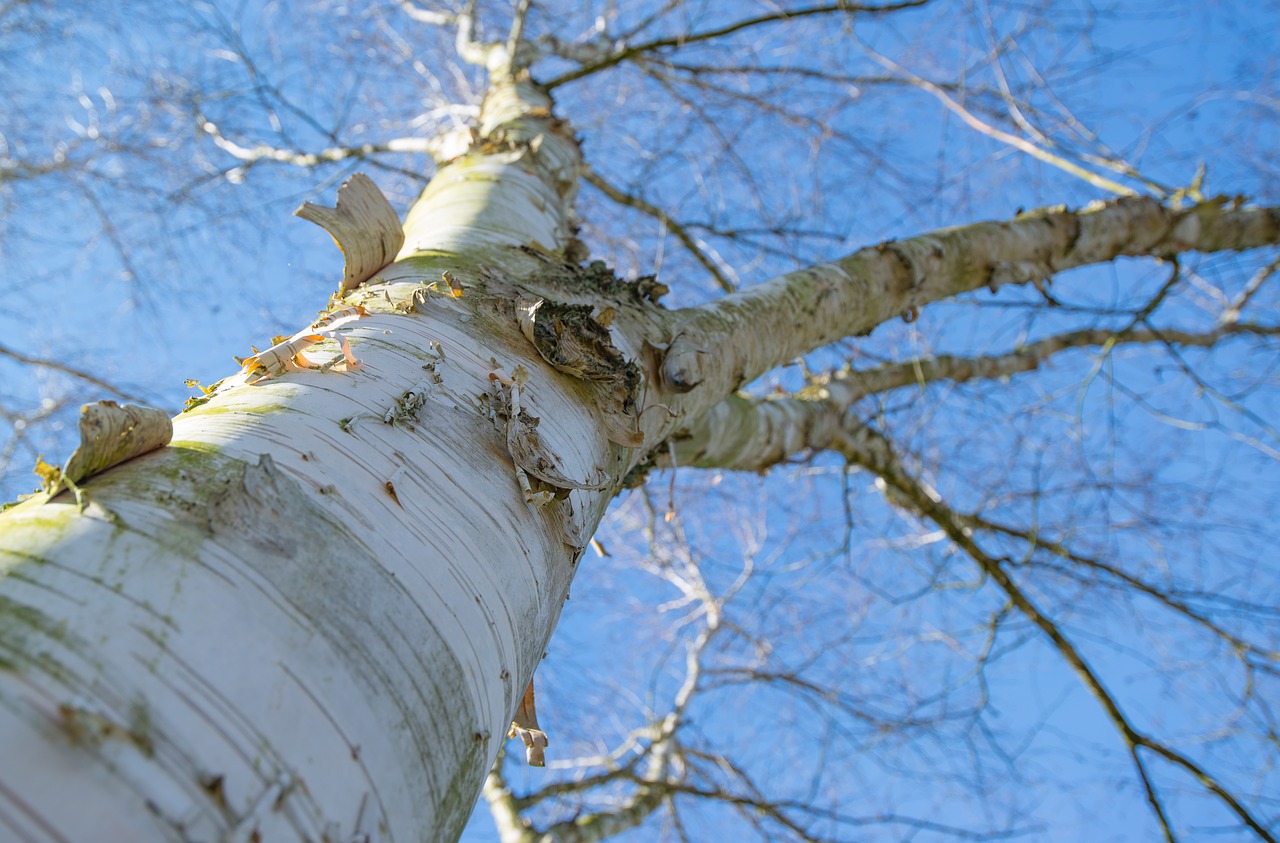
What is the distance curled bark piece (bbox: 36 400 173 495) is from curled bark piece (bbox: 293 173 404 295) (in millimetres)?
600

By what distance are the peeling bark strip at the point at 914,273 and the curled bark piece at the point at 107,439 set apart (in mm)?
909

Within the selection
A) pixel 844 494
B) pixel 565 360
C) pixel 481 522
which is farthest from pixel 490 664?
pixel 844 494

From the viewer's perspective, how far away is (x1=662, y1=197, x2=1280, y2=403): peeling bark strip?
1.72 meters

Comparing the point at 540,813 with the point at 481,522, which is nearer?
the point at 481,522

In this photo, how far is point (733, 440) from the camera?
104 inches

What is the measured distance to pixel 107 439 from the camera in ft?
2.35

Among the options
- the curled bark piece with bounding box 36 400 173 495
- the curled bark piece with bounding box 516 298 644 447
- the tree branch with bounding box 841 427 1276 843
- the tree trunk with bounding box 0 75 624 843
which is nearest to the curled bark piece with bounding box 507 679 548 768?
the tree trunk with bounding box 0 75 624 843

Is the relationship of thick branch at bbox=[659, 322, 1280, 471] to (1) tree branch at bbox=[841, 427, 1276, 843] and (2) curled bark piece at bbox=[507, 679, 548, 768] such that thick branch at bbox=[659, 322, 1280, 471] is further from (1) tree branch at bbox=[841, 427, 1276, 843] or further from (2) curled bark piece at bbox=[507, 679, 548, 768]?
(2) curled bark piece at bbox=[507, 679, 548, 768]

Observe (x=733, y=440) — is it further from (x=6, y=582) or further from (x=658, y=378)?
(x=6, y=582)

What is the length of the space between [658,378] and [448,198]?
77 cm

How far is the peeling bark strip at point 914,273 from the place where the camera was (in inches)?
67.8

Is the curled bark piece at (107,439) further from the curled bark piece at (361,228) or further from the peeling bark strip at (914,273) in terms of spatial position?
the peeling bark strip at (914,273)

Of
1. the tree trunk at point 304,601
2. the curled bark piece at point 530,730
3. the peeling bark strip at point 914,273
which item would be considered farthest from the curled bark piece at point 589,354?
the curled bark piece at point 530,730

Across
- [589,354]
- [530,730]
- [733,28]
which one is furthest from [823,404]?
[530,730]
